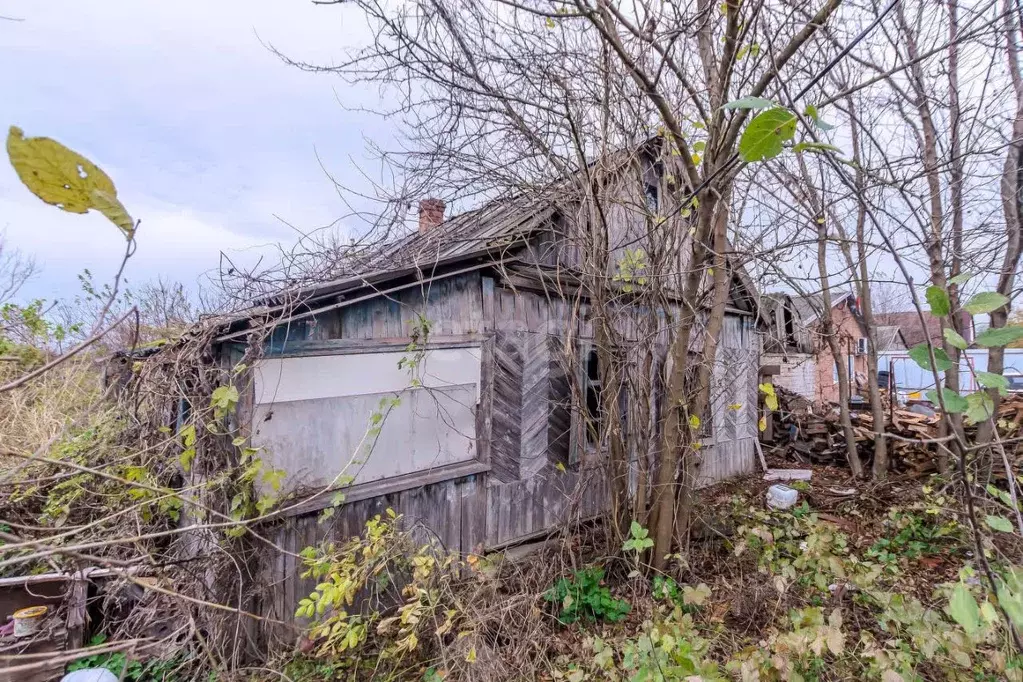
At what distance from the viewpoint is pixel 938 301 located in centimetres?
122

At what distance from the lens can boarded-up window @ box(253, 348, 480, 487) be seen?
3801mm

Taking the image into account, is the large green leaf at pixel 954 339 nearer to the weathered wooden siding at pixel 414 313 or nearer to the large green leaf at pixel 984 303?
the large green leaf at pixel 984 303

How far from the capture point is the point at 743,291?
862 cm

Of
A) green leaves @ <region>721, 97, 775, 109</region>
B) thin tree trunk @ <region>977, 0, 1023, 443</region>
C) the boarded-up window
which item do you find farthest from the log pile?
green leaves @ <region>721, 97, 775, 109</region>

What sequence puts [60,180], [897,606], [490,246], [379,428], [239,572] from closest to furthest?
1. [60,180]
2. [897,606]
3. [239,572]
4. [379,428]
5. [490,246]

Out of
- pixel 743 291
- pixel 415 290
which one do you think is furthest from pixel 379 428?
pixel 743 291

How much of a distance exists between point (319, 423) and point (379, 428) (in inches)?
18.8

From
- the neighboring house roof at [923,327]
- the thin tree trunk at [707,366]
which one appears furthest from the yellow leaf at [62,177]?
the thin tree trunk at [707,366]

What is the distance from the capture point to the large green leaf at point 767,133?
1054mm

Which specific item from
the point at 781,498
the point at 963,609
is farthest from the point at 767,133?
the point at 781,498

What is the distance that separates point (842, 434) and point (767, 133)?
409 inches

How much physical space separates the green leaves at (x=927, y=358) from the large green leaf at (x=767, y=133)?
2.28 ft

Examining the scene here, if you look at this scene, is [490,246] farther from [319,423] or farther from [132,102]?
[132,102]

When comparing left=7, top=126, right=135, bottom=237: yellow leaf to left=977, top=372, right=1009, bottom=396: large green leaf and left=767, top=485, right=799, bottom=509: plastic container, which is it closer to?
left=977, top=372, right=1009, bottom=396: large green leaf
